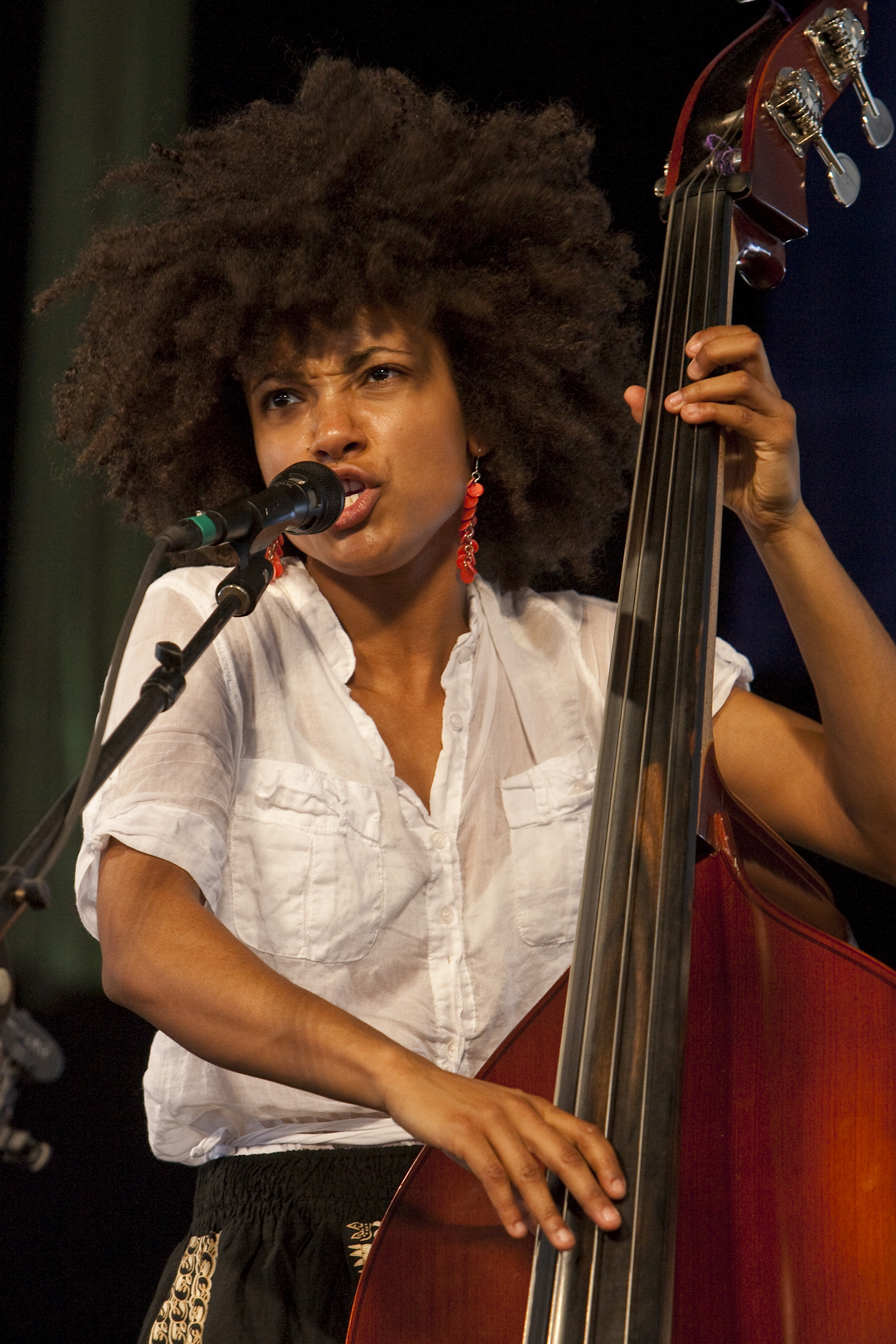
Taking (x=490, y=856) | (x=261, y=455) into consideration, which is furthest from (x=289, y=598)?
(x=490, y=856)

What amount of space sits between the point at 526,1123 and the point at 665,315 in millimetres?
917

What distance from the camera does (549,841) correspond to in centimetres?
160

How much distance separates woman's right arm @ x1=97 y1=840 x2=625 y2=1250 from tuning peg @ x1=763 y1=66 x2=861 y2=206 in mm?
1104

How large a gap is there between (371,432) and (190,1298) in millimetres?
994

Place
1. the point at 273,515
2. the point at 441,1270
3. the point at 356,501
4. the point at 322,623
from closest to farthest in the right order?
the point at 441,1270
the point at 273,515
the point at 356,501
the point at 322,623

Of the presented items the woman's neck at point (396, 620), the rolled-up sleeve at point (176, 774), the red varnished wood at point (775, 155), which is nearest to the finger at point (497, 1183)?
the rolled-up sleeve at point (176, 774)

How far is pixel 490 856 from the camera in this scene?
158cm

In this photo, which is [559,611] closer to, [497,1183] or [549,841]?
[549,841]

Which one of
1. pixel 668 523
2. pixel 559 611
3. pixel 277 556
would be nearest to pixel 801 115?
pixel 668 523

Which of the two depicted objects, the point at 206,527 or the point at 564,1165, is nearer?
the point at 564,1165

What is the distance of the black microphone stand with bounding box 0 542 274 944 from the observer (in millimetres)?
715

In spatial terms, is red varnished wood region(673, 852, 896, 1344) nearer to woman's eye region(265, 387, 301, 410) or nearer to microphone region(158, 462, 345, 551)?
microphone region(158, 462, 345, 551)

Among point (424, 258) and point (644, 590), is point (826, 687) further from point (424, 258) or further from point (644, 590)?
point (424, 258)

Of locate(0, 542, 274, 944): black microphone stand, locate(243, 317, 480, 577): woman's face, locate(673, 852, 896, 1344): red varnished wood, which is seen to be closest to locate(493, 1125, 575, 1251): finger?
locate(673, 852, 896, 1344): red varnished wood
